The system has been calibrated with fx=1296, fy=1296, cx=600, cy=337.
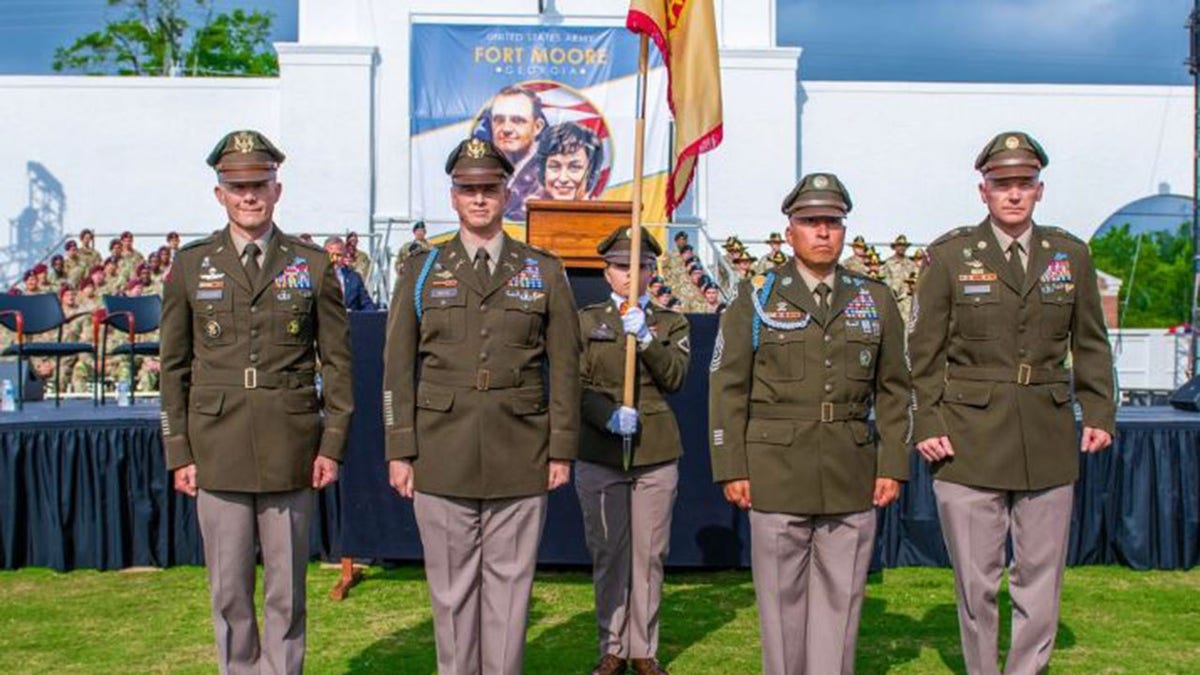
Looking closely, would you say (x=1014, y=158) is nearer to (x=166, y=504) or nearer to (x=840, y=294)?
(x=840, y=294)

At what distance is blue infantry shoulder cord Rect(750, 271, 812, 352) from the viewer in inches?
171

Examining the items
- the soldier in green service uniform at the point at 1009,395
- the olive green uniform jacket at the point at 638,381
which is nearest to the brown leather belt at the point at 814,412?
the soldier in green service uniform at the point at 1009,395

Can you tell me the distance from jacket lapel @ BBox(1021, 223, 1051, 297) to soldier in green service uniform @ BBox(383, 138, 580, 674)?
1.65 metres

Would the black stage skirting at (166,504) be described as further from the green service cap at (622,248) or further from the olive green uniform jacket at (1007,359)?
the olive green uniform jacket at (1007,359)

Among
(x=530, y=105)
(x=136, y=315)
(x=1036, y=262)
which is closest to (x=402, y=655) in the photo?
(x=1036, y=262)

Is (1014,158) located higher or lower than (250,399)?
higher

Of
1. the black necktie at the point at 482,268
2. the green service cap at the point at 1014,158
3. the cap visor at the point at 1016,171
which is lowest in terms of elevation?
the black necktie at the point at 482,268

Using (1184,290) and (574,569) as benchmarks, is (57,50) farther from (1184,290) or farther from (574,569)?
(574,569)

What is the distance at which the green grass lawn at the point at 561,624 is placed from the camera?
5609mm

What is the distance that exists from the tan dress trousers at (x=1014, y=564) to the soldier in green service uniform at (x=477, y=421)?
146 centimetres

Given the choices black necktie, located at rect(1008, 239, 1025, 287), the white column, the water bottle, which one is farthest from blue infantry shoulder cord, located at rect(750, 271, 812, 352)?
the white column

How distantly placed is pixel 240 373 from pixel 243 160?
2.37 ft

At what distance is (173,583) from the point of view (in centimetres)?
734

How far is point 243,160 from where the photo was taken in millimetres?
4375
